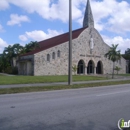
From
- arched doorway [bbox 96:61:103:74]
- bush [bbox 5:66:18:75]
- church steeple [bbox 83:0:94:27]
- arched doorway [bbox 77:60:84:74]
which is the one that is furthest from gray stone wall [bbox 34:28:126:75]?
bush [bbox 5:66:18:75]

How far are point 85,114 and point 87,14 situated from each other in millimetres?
47132

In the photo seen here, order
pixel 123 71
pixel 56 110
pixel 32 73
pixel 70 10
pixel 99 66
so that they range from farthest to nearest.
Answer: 1. pixel 123 71
2. pixel 99 66
3. pixel 32 73
4. pixel 70 10
5. pixel 56 110

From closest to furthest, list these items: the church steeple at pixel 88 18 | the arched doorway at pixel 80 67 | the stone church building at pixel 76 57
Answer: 1. the stone church building at pixel 76 57
2. the arched doorway at pixel 80 67
3. the church steeple at pixel 88 18

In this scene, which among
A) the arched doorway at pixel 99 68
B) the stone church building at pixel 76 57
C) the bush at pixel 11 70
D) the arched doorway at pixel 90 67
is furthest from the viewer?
the arched doorway at pixel 99 68

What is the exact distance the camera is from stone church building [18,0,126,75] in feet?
117

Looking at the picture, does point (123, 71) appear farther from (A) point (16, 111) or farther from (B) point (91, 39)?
(A) point (16, 111)

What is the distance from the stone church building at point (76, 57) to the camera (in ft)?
117

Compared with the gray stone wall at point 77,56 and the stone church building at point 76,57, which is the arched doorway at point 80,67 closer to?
the stone church building at point 76,57

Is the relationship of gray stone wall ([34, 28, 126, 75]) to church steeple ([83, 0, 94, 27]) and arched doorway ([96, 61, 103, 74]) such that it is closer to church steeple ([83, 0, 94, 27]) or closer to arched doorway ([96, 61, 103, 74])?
arched doorway ([96, 61, 103, 74])

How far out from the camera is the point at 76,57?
41.3m

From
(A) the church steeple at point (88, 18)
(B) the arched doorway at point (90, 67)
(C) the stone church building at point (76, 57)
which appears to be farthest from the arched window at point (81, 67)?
(A) the church steeple at point (88, 18)

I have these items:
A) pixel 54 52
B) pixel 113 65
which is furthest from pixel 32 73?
pixel 113 65

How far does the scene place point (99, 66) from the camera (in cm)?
4809

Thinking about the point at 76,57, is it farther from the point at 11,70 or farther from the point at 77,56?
the point at 11,70
